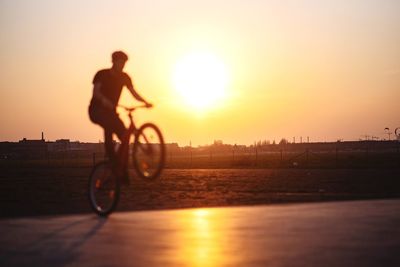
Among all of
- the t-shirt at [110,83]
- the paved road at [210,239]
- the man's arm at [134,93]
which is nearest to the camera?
the paved road at [210,239]

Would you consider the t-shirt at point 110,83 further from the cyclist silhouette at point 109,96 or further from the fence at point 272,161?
the fence at point 272,161

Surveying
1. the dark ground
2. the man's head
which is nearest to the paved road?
the man's head

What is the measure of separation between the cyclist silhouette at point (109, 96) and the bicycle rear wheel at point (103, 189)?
724mm

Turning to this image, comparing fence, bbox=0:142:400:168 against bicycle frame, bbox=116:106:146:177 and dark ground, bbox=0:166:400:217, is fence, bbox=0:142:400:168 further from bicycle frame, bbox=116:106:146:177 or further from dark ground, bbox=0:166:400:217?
bicycle frame, bbox=116:106:146:177

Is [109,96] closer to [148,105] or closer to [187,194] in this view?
[148,105]

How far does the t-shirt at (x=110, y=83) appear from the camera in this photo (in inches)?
375

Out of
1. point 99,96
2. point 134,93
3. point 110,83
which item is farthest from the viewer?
point 134,93

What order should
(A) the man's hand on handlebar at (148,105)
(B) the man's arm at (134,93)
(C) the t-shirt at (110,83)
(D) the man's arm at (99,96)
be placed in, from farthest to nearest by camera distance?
1. (B) the man's arm at (134,93)
2. (A) the man's hand on handlebar at (148,105)
3. (C) the t-shirt at (110,83)
4. (D) the man's arm at (99,96)

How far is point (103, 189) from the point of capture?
10.3 meters

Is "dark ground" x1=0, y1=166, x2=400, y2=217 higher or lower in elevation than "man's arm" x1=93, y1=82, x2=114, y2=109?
lower

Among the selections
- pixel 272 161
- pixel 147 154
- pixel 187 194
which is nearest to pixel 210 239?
pixel 147 154

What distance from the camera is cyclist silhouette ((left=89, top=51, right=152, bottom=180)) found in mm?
9477

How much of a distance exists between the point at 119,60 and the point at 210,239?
3847 mm

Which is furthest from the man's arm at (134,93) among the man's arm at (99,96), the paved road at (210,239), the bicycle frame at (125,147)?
the paved road at (210,239)
